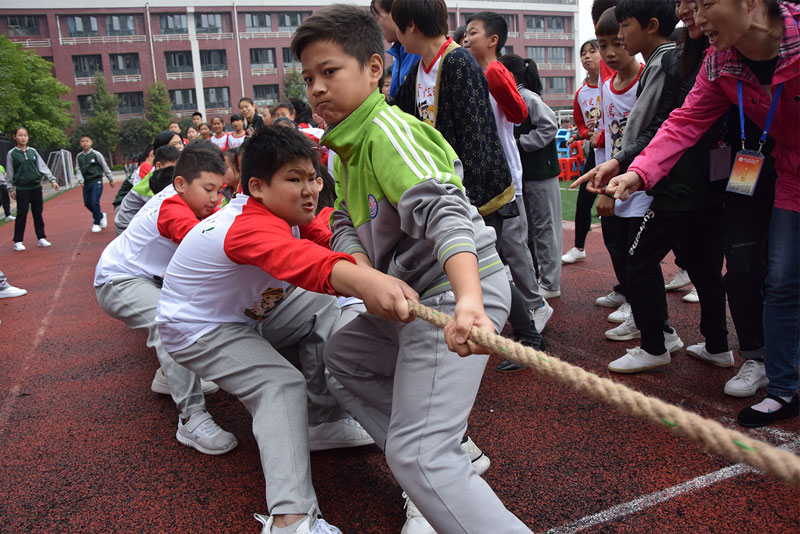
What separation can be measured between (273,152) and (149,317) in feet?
4.62

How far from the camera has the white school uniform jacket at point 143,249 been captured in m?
3.18

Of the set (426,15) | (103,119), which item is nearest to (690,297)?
(426,15)

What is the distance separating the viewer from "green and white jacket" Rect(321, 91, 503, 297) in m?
1.58

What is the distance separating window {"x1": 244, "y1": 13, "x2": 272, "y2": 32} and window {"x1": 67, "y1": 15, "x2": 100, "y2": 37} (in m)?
11.1

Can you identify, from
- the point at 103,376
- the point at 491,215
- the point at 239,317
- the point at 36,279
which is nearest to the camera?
the point at 239,317

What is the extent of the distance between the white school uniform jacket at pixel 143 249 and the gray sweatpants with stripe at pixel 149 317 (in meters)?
0.06

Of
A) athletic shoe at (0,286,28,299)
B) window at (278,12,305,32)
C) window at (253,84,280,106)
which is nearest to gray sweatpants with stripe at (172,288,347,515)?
athletic shoe at (0,286,28,299)

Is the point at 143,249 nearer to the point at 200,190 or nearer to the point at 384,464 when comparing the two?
the point at 200,190

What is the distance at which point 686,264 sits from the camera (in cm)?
303

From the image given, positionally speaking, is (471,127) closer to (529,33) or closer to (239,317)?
(239,317)

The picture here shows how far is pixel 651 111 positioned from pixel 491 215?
0.94 m

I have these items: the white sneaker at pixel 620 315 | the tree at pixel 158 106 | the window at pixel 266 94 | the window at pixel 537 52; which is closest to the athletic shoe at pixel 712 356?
the white sneaker at pixel 620 315

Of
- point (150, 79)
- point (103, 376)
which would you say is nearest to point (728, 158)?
point (103, 376)

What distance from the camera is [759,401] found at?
2641 millimetres
